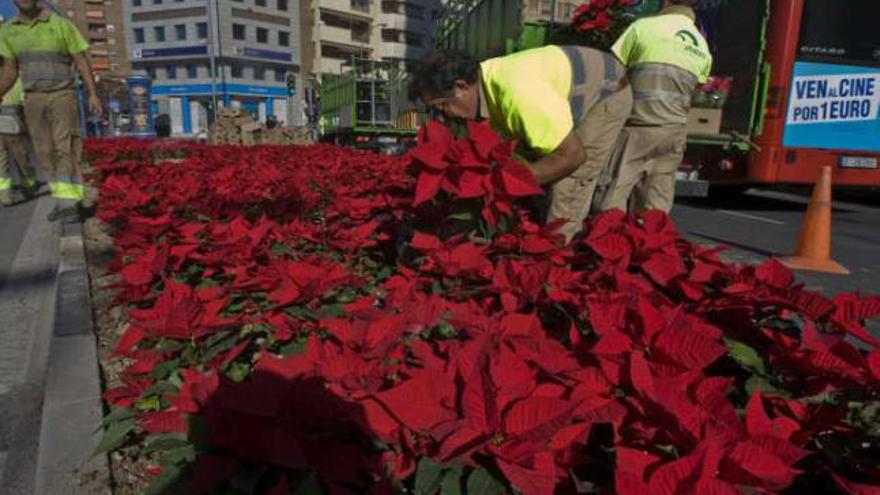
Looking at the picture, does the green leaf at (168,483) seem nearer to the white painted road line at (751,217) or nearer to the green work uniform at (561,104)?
the green work uniform at (561,104)

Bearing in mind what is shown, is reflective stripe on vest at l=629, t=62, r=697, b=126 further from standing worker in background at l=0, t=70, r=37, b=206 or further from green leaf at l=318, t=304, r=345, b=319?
standing worker in background at l=0, t=70, r=37, b=206

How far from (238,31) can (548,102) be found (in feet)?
186

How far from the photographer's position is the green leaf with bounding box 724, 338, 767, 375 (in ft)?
4.27

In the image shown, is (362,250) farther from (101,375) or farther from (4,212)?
(4,212)

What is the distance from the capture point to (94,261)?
375 cm

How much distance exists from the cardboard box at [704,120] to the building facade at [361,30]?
5080 cm

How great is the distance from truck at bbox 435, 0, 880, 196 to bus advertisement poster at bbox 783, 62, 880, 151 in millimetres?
14

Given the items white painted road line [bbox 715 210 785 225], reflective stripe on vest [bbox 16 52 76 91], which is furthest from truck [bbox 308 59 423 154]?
reflective stripe on vest [bbox 16 52 76 91]

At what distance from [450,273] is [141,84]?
1665 inches

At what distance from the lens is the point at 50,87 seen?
610 cm

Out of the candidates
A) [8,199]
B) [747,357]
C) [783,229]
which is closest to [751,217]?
[783,229]

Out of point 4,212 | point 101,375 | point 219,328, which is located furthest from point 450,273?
point 4,212

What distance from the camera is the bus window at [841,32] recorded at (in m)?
8.23

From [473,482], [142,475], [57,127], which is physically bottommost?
[142,475]
